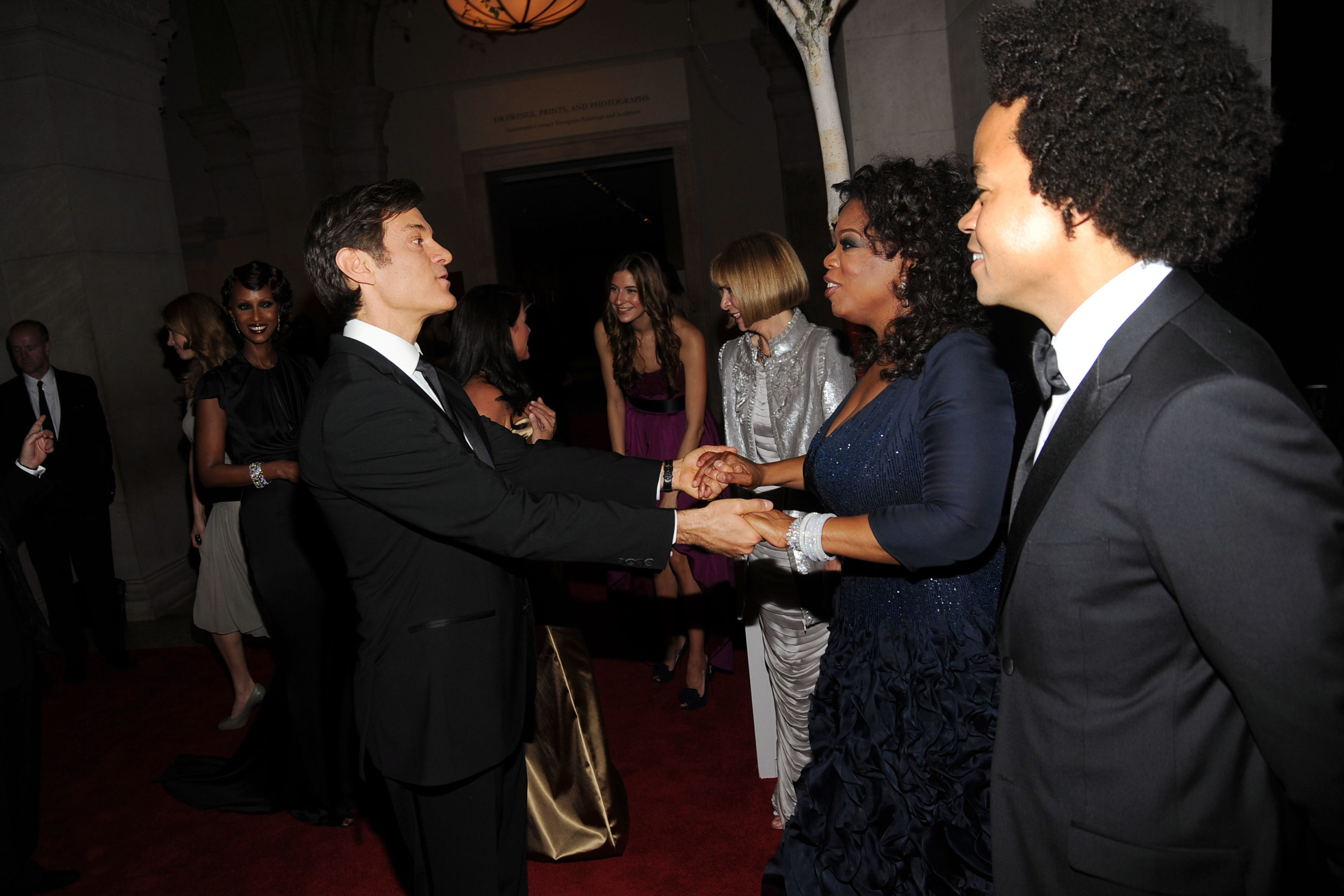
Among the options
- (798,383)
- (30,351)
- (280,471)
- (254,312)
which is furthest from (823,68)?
(30,351)

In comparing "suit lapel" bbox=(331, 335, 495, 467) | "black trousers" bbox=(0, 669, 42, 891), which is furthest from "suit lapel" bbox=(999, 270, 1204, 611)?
"black trousers" bbox=(0, 669, 42, 891)

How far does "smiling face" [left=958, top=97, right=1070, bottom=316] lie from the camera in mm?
1210

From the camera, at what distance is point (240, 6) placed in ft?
29.3

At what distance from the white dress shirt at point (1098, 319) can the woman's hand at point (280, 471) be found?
308cm

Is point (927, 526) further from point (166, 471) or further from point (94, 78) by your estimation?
point (94, 78)

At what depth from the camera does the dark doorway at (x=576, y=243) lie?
10008 mm

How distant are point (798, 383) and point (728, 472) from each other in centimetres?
82

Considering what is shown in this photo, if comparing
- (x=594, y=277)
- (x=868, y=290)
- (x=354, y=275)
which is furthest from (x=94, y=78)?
(x=594, y=277)

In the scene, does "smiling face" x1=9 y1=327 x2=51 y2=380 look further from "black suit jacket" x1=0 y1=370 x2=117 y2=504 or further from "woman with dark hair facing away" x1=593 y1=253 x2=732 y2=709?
"woman with dark hair facing away" x1=593 y1=253 x2=732 y2=709

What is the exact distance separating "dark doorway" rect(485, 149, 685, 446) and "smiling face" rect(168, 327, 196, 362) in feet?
8.51

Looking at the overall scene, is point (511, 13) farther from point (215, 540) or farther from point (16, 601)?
point (16, 601)

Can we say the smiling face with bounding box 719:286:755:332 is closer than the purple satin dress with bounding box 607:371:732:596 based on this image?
Yes

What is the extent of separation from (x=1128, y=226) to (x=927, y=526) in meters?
0.79

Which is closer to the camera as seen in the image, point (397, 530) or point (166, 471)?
point (397, 530)
